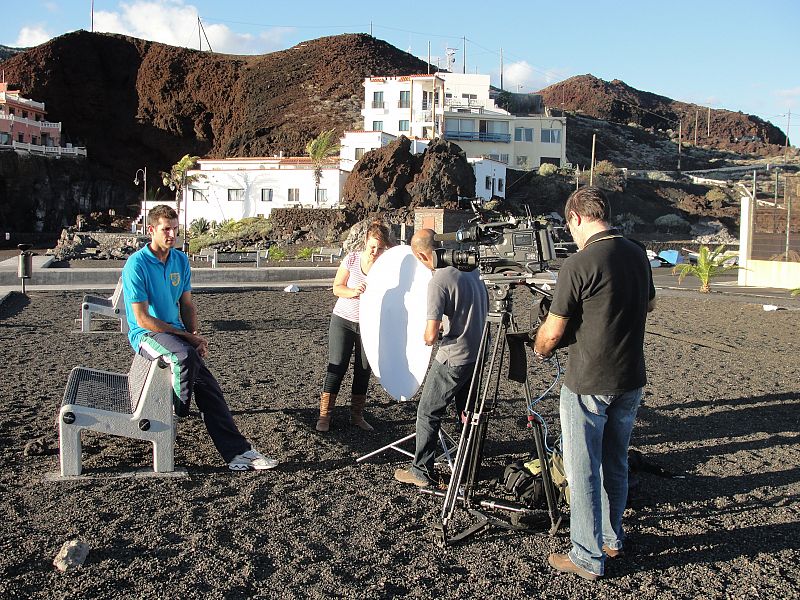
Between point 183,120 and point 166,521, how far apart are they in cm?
9564

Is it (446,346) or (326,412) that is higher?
(446,346)

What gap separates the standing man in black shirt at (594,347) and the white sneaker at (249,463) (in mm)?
2057

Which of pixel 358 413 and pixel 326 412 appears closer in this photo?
pixel 326 412

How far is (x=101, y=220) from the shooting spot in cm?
6319

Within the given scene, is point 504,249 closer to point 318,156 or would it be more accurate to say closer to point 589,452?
point 589,452

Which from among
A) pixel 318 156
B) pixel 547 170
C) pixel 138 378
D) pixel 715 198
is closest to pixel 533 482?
pixel 138 378

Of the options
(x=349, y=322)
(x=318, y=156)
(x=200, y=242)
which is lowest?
(x=200, y=242)

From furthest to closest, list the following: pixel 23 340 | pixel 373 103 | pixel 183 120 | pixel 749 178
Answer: pixel 183 120
pixel 749 178
pixel 373 103
pixel 23 340

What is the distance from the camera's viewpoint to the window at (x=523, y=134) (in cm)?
7388

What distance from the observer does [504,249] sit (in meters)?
4.00

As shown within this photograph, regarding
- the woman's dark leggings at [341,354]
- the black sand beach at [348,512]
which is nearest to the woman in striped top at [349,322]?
the woman's dark leggings at [341,354]

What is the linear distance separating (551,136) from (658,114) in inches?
3163

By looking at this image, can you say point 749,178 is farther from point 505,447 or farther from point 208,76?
point 505,447

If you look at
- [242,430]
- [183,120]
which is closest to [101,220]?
[183,120]
